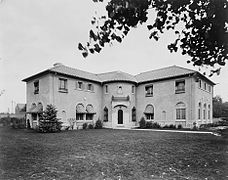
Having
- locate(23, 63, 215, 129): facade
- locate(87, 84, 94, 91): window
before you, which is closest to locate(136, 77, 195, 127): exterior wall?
locate(23, 63, 215, 129): facade

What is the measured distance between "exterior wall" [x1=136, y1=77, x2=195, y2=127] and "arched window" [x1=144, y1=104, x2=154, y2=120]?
0.50 meters

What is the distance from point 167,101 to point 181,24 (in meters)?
25.8

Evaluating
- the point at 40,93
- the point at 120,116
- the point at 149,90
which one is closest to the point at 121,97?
the point at 120,116

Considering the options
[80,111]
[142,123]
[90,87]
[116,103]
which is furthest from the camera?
[90,87]

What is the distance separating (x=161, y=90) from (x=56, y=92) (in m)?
15.5

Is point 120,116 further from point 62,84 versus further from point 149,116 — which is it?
point 62,84

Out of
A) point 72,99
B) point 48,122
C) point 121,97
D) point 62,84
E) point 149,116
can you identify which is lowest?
point 149,116

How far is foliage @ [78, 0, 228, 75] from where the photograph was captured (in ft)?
9.77

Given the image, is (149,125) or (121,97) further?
(121,97)

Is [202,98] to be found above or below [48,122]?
above

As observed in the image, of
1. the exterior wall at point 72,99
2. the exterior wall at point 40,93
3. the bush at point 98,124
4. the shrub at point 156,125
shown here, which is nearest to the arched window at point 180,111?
the shrub at point 156,125

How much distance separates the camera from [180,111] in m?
27.2

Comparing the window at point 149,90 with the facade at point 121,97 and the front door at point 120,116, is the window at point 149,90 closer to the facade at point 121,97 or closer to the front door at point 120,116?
the facade at point 121,97

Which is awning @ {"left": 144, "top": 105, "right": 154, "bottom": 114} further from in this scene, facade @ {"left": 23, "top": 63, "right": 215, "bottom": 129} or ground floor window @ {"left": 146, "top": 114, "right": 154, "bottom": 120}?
ground floor window @ {"left": 146, "top": 114, "right": 154, "bottom": 120}
